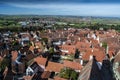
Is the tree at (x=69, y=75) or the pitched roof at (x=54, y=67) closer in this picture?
the tree at (x=69, y=75)

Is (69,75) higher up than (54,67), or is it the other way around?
(69,75)

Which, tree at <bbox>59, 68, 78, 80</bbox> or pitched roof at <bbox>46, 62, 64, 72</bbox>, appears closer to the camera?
tree at <bbox>59, 68, 78, 80</bbox>

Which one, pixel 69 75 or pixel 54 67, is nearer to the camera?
pixel 69 75

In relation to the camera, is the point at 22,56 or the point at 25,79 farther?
the point at 22,56

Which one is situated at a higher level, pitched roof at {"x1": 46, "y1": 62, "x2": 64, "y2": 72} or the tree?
the tree

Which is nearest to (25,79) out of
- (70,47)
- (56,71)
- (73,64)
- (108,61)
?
(56,71)

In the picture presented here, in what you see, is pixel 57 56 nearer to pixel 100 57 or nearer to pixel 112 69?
pixel 100 57

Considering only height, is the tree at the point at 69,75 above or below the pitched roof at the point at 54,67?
above

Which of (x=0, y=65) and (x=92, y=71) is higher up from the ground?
(x=92, y=71)

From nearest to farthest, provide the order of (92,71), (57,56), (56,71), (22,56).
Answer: (92,71) → (56,71) → (22,56) → (57,56)

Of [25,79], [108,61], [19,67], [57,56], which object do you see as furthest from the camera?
[57,56]
